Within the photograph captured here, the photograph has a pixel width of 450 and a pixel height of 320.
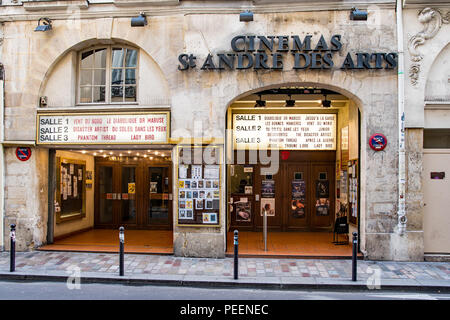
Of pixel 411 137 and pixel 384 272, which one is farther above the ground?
pixel 411 137

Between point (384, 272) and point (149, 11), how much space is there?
29.0ft

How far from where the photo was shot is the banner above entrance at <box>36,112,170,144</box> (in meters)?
9.55

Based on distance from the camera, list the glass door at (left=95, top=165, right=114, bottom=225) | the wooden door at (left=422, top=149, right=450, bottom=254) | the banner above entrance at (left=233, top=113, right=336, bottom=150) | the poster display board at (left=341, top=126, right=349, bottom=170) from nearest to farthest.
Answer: the wooden door at (left=422, top=149, right=450, bottom=254), the poster display board at (left=341, top=126, right=349, bottom=170), the banner above entrance at (left=233, top=113, right=336, bottom=150), the glass door at (left=95, top=165, right=114, bottom=225)

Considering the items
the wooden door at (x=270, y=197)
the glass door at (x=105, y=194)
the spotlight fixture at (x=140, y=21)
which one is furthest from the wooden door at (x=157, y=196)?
the spotlight fixture at (x=140, y=21)

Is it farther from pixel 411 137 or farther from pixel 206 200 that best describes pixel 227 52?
pixel 411 137

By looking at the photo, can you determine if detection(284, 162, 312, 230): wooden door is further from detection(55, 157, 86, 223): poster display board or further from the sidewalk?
detection(55, 157, 86, 223): poster display board

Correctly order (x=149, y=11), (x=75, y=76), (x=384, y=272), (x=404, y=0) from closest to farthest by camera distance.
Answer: (x=384, y=272), (x=404, y=0), (x=149, y=11), (x=75, y=76)

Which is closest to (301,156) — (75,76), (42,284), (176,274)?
(176,274)

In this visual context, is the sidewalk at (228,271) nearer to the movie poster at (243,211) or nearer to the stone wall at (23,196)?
the stone wall at (23,196)

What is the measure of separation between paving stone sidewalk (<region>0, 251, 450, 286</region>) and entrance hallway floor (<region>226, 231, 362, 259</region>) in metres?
0.26

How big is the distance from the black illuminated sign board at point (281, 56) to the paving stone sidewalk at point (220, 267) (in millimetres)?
5008

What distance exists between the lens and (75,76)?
10281 mm

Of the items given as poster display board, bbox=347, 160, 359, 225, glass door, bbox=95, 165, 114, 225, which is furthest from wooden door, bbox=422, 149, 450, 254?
glass door, bbox=95, 165, 114, 225

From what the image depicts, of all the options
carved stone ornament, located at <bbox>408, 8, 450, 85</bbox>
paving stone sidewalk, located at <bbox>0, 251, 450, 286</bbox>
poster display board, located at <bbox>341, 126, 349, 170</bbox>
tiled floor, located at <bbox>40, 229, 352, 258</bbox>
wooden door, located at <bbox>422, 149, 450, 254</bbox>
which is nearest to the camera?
paving stone sidewalk, located at <bbox>0, 251, 450, 286</bbox>
